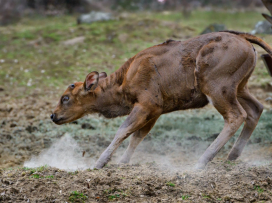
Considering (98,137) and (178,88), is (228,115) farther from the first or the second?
(98,137)

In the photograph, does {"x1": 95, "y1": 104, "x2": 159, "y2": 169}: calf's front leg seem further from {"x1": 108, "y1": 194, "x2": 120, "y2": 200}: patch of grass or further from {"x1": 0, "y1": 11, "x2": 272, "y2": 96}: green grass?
{"x1": 0, "y1": 11, "x2": 272, "y2": 96}: green grass

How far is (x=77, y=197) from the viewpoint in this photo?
4.25m

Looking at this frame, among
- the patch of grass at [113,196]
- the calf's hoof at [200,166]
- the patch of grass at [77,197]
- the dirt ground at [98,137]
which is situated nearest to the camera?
the patch of grass at [77,197]

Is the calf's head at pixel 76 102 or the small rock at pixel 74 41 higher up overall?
the calf's head at pixel 76 102

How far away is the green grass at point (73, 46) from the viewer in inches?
476

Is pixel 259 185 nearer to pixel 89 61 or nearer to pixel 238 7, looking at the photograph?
pixel 89 61

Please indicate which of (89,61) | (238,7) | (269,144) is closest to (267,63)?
(269,144)

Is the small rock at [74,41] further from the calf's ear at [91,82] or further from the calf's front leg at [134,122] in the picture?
the calf's front leg at [134,122]

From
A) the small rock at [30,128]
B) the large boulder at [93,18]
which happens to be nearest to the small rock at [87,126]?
the small rock at [30,128]

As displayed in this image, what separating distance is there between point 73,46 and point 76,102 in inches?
319

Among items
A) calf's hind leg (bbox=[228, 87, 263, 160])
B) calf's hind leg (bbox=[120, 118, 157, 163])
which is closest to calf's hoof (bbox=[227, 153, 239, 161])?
calf's hind leg (bbox=[228, 87, 263, 160])

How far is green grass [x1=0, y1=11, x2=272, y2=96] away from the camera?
12.1m

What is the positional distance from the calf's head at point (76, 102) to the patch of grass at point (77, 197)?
2.51m

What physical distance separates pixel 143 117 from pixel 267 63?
3019mm
